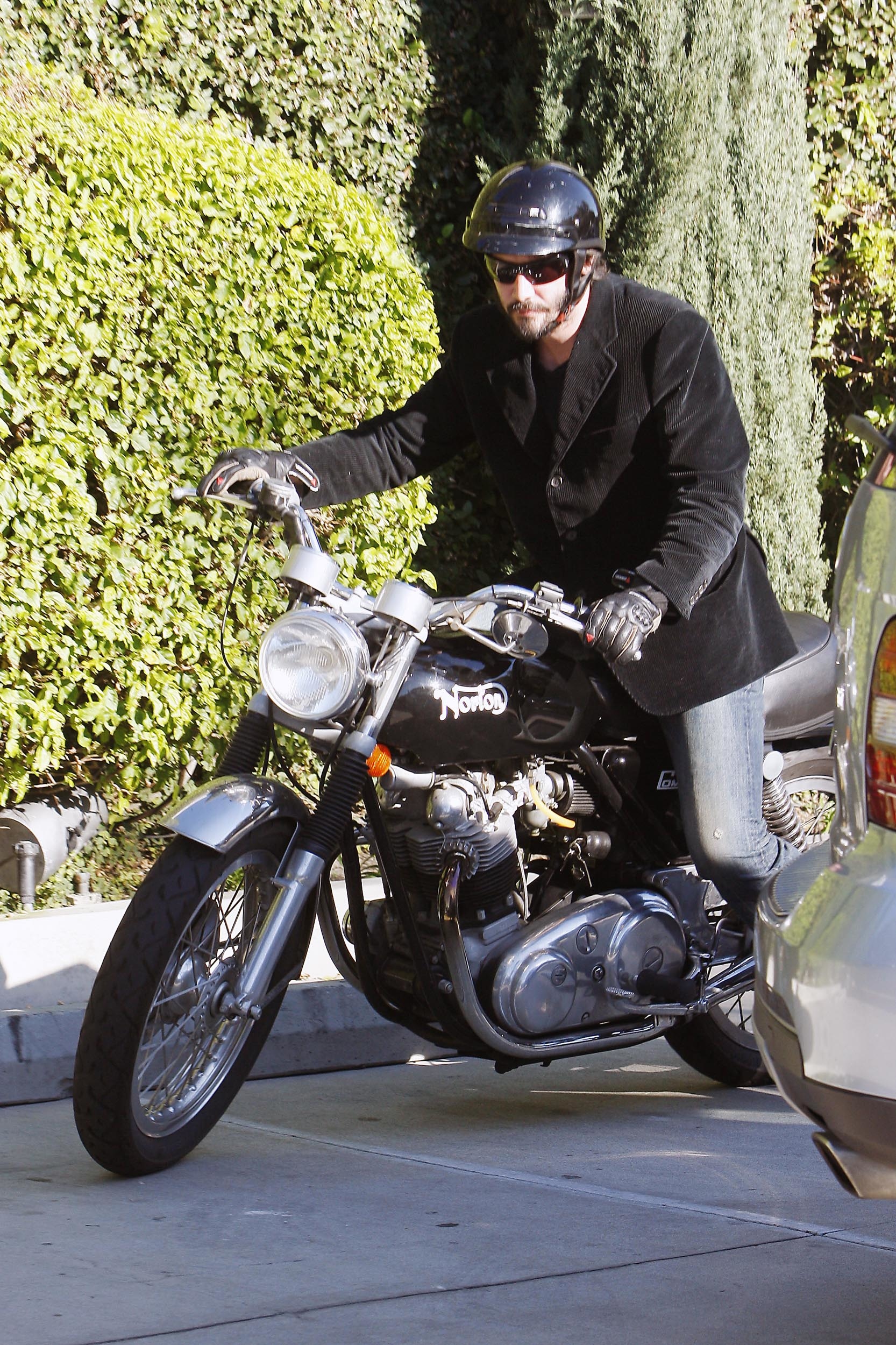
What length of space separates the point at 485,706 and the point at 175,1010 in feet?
3.03

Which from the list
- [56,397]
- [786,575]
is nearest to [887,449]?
[56,397]

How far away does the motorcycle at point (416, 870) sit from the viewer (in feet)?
11.0

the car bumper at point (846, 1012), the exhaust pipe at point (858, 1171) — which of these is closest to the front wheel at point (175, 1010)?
the car bumper at point (846, 1012)

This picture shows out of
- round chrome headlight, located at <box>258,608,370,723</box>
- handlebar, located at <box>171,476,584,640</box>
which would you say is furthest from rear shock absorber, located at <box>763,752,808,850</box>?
round chrome headlight, located at <box>258,608,370,723</box>

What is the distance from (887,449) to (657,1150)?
6.74ft

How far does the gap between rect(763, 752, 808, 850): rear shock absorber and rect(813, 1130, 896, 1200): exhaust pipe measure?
195 centimetres

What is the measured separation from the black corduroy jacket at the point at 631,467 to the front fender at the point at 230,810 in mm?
799

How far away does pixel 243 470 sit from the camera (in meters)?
3.68

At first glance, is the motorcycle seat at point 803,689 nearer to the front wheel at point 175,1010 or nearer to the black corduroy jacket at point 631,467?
the black corduroy jacket at point 631,467

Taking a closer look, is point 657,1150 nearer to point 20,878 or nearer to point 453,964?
point 453,964

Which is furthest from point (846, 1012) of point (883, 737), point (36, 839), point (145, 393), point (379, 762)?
point (145, 393)

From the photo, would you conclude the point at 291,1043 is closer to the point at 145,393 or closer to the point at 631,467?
the point at 631,467

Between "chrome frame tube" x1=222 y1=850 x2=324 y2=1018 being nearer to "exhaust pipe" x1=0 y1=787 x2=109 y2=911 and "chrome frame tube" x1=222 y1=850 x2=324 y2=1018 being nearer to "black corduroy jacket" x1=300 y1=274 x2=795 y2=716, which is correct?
"black corduroy jacket" x1=300 y1=274 x2=795 y2=716

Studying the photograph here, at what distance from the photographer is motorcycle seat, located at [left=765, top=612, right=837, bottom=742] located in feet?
13.8
